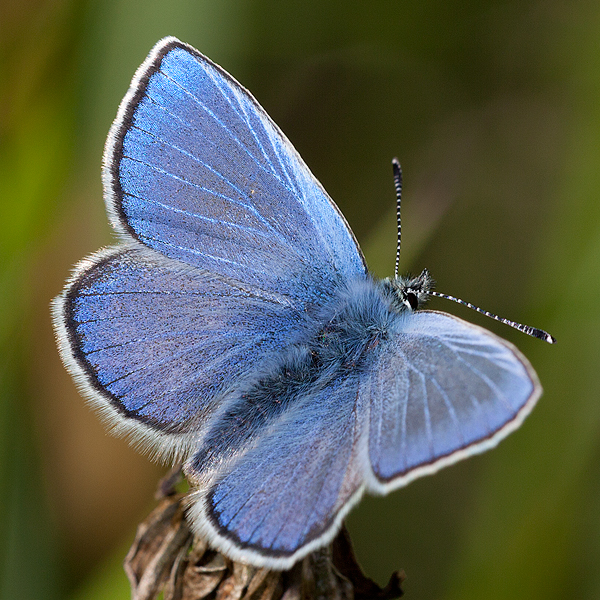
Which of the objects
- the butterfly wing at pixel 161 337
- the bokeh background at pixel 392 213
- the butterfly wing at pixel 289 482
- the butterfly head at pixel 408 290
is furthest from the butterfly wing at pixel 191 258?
the bokeh background at pixel 392 213

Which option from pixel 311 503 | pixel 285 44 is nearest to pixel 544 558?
pixel 311 503

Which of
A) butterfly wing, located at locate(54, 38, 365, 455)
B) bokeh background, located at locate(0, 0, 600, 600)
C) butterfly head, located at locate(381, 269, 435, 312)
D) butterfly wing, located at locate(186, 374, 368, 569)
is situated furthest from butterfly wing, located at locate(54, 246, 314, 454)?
bokeh background, located at locate(0, 0, 600, 600)

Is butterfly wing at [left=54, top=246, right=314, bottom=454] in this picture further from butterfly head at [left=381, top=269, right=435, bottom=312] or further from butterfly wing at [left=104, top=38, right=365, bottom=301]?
butterfly head at [left=381, top=269, right=435, bottom=312]

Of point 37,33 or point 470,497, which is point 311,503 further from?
point 37,33

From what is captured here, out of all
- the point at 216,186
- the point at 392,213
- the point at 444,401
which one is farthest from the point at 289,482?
the point at 392,213

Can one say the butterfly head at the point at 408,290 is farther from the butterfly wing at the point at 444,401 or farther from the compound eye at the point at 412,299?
the butterfly wing at the point at 444,401

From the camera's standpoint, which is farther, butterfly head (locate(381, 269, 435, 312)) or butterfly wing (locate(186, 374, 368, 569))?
butterfly head (locate(381, 269, 435, 312))
